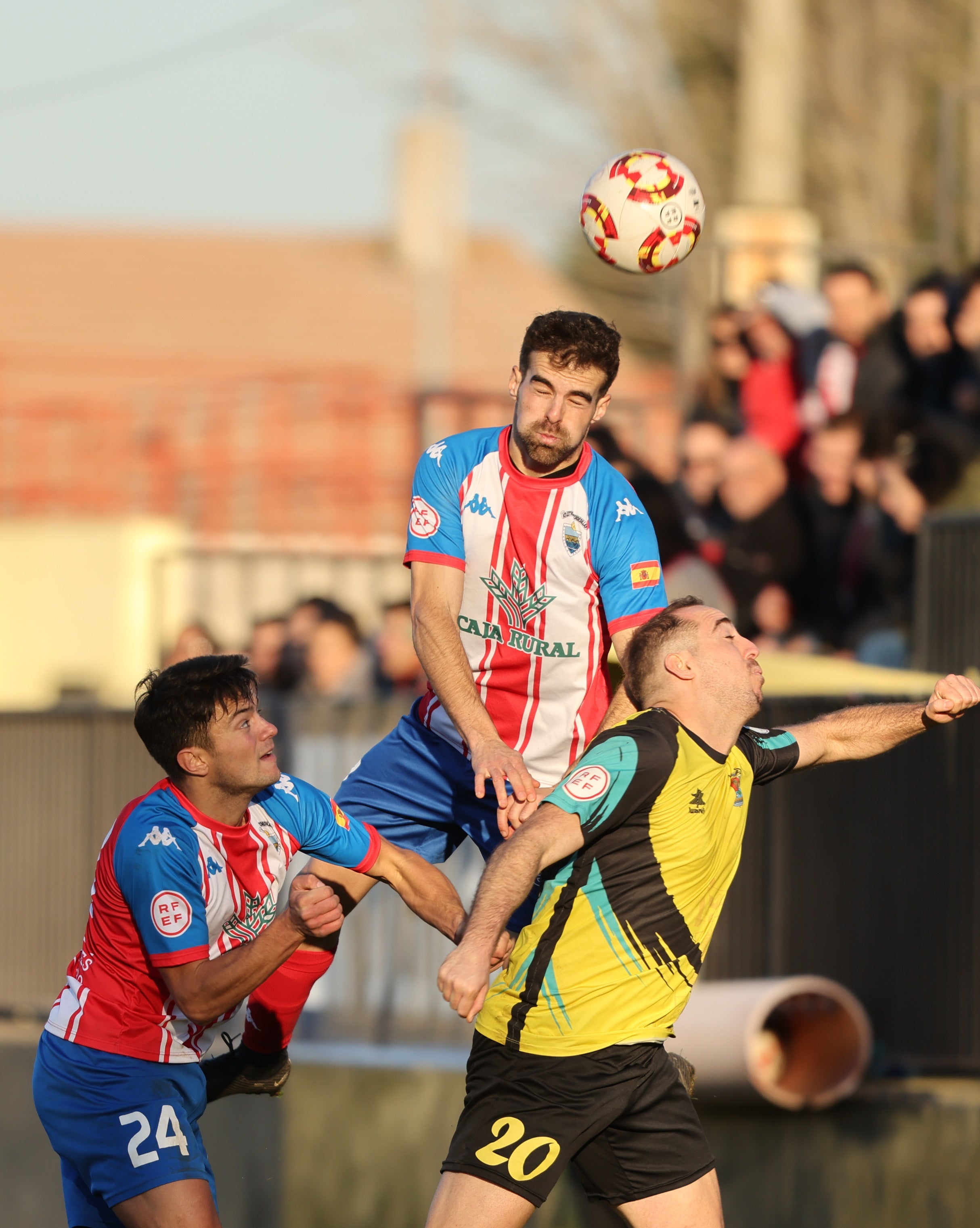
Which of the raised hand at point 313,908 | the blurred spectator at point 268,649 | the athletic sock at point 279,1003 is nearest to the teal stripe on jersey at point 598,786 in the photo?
the raised hand at point 313,908

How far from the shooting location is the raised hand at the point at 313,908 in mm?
5035

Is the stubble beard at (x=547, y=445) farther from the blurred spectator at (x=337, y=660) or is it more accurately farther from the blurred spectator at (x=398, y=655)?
the blurred spectator at (x=337, y=660)

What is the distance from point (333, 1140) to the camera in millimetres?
9570

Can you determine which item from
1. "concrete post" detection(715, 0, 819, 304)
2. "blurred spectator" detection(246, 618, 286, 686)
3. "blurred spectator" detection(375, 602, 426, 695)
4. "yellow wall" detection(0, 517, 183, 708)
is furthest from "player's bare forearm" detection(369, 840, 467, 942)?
"yellow wall" detection(0, 517, 183, 708)

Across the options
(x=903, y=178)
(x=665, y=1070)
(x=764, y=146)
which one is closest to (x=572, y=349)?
(x=665, y=1070)

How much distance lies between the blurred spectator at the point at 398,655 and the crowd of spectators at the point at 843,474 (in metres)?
1.91

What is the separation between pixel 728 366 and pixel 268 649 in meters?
3.59

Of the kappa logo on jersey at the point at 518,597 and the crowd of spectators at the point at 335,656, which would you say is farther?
the crowd of spectators at the point at 335,656

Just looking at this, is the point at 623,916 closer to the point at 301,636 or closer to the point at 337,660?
the point at 337,660

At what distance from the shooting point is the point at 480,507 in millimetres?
6094

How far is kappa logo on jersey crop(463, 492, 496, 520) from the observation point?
20.0ft

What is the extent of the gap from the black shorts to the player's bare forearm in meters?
0.52

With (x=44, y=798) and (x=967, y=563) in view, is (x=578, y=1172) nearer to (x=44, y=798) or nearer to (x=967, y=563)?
(x=967, y=563)

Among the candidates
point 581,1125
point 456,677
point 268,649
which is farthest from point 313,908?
point 268,649
